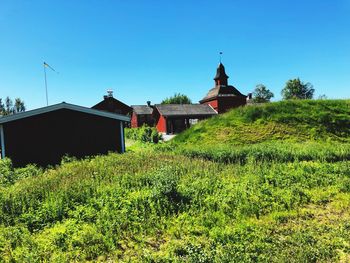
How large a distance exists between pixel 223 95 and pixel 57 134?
32500 millimetres

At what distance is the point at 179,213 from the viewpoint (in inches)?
268

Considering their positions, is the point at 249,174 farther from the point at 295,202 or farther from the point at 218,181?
the point at 295,202

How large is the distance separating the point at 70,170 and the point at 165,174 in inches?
182

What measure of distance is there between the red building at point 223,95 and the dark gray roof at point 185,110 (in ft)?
4.77

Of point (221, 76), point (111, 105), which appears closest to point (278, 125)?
point (221, 76)

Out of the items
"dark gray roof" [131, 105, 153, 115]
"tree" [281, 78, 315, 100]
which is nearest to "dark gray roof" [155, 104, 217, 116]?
"dark gray roof" [131, 105, 153, 115]

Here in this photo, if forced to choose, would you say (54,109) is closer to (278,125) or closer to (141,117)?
(278,125)

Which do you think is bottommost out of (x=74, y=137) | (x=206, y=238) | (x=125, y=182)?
(x=206, y=238)

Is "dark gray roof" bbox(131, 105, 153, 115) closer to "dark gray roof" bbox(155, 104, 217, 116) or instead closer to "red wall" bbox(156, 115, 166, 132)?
"red wall" bbox(156, 115, 166, 132)

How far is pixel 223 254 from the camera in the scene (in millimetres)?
4742

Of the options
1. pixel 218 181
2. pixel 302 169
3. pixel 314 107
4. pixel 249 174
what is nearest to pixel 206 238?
pixel 218 181

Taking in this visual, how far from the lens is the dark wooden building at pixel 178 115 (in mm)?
41688

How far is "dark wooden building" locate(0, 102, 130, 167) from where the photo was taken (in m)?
14.9

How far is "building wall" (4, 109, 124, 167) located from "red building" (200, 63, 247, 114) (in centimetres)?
2934
